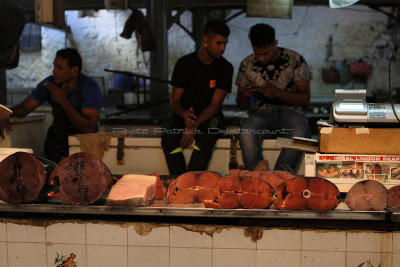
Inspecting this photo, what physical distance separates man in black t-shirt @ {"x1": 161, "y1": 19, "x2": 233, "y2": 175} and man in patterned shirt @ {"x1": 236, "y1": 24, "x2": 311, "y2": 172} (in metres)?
0.26

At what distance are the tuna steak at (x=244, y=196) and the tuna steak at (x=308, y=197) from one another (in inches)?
2.9

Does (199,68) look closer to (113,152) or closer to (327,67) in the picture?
(113,152)

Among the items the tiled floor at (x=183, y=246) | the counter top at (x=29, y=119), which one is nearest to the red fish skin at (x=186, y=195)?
the tiled floor at (x=183, y=246)

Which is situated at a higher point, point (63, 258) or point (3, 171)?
point (3, 171)

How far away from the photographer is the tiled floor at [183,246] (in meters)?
2.67

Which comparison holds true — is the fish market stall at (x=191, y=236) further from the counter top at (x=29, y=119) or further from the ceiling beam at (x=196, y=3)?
the ceiling beam at (x=196, y=3)

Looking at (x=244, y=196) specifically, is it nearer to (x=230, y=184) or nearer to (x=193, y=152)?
(x=230, y=184)

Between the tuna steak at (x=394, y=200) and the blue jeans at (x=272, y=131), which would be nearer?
the tuna steak at (x=394, y=200)

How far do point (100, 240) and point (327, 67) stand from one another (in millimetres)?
11176

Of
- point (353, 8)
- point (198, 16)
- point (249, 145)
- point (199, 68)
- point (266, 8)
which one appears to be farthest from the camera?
point (353, 8)

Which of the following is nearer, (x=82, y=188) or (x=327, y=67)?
(x=82, y=188)

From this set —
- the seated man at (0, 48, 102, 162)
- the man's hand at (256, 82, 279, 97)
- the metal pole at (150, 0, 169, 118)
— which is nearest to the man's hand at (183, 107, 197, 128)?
the man's hand at (256, 82, 279, 97)

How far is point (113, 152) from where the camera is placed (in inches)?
193

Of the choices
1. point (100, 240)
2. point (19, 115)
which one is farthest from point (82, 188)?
point (19, 115)
